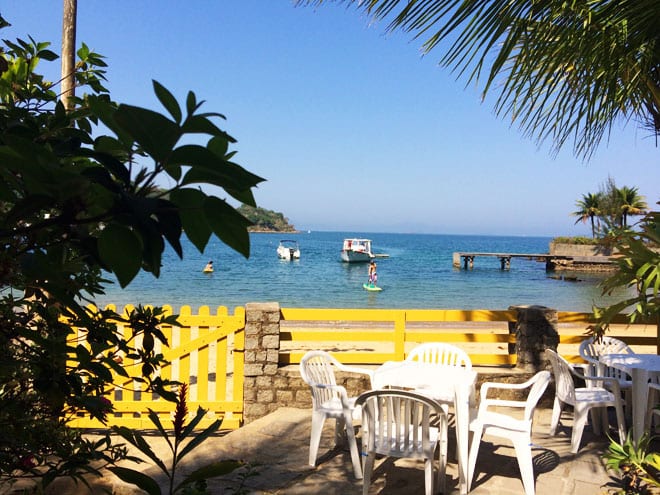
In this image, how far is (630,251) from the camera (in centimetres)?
352

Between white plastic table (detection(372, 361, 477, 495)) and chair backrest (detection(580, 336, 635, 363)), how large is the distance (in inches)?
71.9

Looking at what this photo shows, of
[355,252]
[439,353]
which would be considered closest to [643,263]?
[439,353]

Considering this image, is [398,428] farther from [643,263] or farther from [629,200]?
[629,200]

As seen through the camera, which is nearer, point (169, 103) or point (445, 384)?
point (169, 103)

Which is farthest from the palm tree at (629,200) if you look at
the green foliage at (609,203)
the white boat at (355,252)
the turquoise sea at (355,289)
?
the white boat at (355,252)

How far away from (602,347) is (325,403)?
3.40 meters

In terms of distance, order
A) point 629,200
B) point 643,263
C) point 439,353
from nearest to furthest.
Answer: point 643,263 < point 439,353 < point 629,200

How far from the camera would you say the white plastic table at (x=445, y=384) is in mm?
3850

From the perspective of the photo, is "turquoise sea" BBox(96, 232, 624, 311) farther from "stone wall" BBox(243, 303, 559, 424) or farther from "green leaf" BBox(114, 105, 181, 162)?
"green leaf" BBox(114, 105, 181, 162)

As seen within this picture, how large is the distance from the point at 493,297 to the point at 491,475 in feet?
94.1

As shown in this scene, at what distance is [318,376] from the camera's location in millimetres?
4785

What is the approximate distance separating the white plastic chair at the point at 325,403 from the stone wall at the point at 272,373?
30.0 inches

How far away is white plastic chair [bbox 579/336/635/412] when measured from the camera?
5504mm

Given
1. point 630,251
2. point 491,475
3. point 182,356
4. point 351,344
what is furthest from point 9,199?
point 351,344
